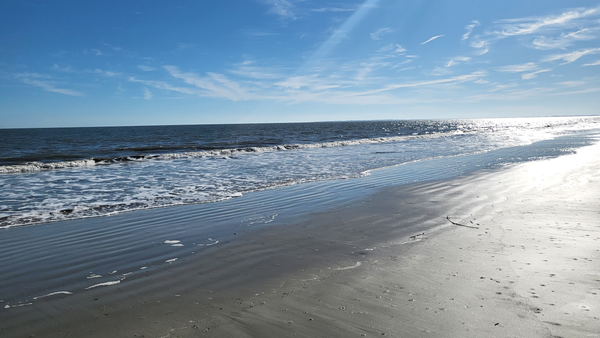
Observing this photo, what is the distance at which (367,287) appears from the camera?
3.60 m

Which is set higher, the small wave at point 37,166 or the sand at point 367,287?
the small wave at point 37,166

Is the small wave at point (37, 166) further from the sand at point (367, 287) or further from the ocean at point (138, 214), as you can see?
the sand at point (367, 287)

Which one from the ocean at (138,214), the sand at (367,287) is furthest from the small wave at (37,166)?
the sand at (367,287)

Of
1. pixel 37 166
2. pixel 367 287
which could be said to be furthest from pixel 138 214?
pixel 37 166

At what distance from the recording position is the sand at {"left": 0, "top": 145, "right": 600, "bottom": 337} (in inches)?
113

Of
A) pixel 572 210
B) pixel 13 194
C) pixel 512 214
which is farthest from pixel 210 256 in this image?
pixel 13 194

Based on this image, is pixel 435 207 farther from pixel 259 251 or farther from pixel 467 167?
pixel 467 167

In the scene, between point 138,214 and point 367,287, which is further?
point 138,214

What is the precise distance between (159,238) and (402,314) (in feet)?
13.6

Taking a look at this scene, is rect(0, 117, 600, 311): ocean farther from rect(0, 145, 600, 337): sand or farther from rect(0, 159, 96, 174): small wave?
rect(0, 159, 96, 174): small wave

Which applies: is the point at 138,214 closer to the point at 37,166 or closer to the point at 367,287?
the point at 367,287

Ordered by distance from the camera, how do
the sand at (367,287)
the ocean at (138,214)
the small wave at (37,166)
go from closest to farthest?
the sand at (367,287) → the ocean at (138,214) → the small wave at (37,166)

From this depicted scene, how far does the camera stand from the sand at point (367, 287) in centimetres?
287

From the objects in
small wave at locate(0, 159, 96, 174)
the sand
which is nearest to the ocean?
the sand
